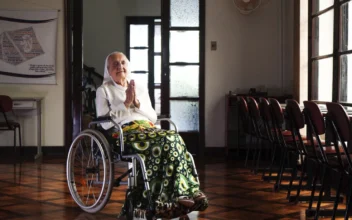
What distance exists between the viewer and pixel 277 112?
5004 mm

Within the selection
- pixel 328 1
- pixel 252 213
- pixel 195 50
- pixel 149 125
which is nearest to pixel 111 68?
pixel 149 125

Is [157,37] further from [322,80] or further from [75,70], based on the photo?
[322,80]

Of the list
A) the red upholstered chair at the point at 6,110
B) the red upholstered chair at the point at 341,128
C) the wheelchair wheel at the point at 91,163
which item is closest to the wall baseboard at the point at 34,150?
the red upholstered chair at the point at 6,110

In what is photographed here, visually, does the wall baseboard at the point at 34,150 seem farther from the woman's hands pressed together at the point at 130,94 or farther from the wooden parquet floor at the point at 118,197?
the woman's hands pressed together at the point at 130,94

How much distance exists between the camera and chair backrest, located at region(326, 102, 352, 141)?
3314 millimetres

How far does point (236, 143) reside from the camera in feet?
24.7

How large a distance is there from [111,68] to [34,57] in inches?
140

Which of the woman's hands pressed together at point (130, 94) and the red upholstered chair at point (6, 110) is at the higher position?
the woman's hands pressed together at point (130, 94)

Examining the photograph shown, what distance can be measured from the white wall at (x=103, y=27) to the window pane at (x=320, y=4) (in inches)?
197

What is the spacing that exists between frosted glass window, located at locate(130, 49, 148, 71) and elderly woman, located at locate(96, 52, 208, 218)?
7062mm

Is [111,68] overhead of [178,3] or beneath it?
beneath

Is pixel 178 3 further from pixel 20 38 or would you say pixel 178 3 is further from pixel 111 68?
pixel 111 68

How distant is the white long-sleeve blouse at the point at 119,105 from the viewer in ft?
13.9

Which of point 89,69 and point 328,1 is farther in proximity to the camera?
point 89,69
